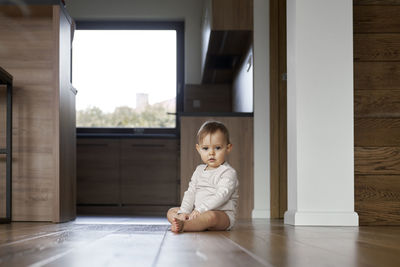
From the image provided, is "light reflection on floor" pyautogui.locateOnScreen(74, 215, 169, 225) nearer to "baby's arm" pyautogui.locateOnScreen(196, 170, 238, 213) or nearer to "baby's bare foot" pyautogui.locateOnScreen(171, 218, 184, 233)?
"baby's arm" pyautogui.locateOnScreen(196, 170, 238, 213)

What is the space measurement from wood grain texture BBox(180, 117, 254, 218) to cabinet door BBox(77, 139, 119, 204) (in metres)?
1.62

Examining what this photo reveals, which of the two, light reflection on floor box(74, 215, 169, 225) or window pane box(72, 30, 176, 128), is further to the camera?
window pane box(72, 30, 176, 128)

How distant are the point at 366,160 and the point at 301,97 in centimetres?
48

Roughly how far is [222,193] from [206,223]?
7.3 inches

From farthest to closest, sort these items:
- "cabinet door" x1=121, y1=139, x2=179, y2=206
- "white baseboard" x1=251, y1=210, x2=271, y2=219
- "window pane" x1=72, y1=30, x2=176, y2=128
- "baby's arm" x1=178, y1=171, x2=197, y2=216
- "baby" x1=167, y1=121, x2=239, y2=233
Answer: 1. "window pane" x1=72, y1=30, x2=176, y2=128
2. "cabinet door" x1=121, y1=139, x2=179, y2=206
3. "white baseboard" x1=251, y1=210, x2=271, y2=219
4. "baby's arm" x1=178, y1=171, x2=197, y2=216
5. "baby" x1=167, y1=121, x2=239, y2=233

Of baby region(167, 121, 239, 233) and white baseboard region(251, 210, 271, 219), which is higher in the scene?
baby region(167, 121, 239, 233)

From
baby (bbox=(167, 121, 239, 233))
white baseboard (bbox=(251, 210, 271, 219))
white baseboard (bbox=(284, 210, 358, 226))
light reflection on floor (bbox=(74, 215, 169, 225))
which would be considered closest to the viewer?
baby (bbox=(167, 121, 239, 233))

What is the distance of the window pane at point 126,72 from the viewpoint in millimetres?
6383

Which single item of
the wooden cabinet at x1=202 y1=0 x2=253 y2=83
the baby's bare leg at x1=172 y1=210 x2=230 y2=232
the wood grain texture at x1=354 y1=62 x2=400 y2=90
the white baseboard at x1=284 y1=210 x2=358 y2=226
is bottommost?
the white baseboard at x1=284 y1=210 x2=358 y2=226

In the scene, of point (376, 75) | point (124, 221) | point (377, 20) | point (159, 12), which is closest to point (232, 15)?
point (377, 20)

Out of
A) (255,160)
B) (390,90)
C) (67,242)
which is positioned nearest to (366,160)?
(390,90)

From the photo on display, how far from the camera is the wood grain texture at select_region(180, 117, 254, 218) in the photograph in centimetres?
404

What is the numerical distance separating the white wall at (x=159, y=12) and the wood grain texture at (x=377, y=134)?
3.41 m

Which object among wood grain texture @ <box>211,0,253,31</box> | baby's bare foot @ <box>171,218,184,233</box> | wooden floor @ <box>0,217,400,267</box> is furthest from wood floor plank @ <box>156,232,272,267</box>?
wood grain texture @ <box>211,0,253,31</box>
